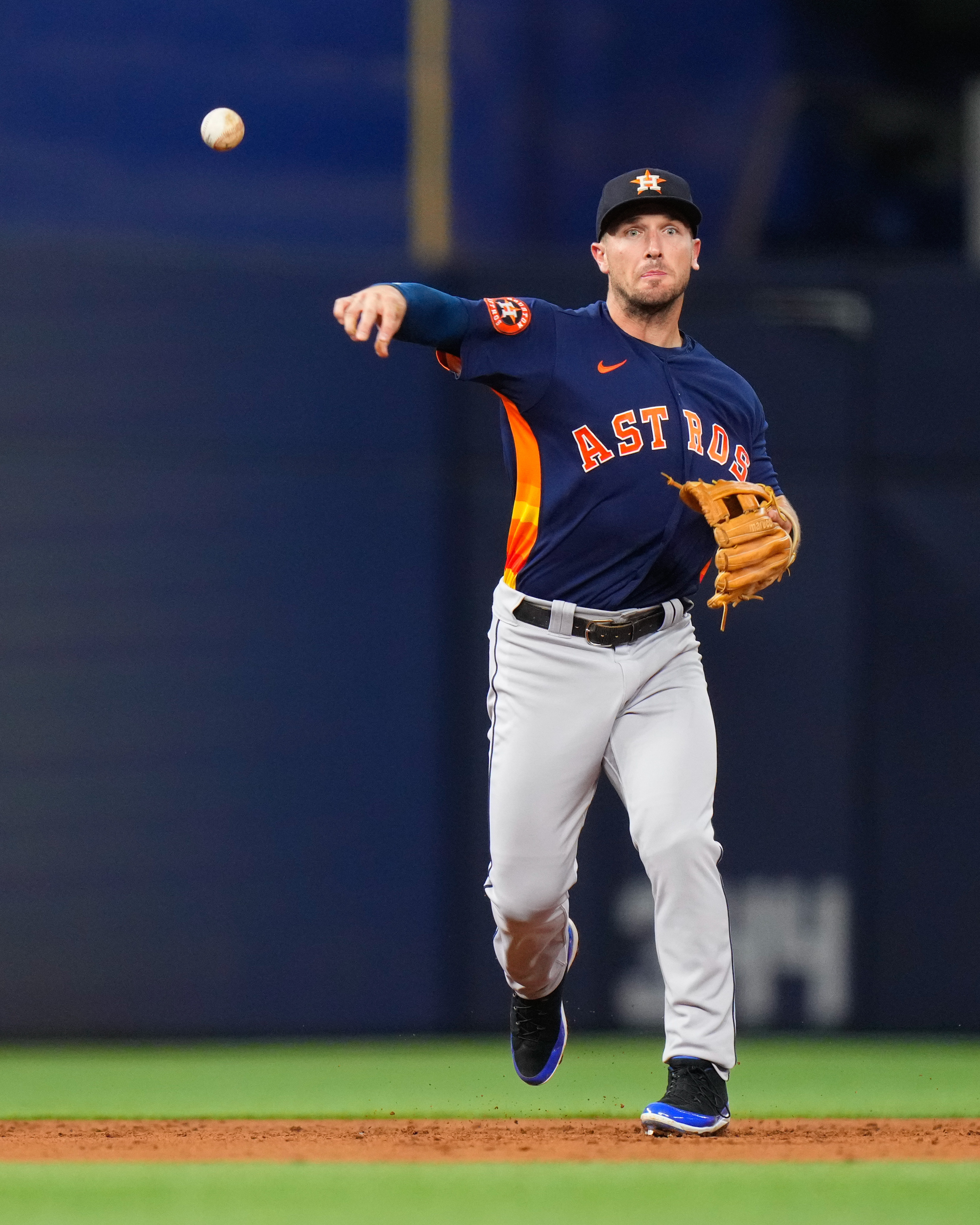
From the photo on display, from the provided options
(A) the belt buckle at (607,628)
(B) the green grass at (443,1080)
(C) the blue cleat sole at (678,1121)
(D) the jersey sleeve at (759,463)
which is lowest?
(B) the green grass at (443,1080)

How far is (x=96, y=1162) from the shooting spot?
11.4ft

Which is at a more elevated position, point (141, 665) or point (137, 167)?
point (137, 167)

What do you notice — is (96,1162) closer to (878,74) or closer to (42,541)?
(42,541)

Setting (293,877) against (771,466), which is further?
(293,877)

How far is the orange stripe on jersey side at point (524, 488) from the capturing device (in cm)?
391

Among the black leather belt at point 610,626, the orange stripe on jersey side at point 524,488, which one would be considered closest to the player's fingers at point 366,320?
the orange stripe on jersey side at point 524,488

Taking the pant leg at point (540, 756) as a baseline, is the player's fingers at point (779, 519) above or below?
above

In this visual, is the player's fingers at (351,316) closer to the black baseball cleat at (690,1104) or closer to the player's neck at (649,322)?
the player's neck at (649,322)

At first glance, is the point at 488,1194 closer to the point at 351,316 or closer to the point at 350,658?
the point at 351,316

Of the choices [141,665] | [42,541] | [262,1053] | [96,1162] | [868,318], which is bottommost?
[262,1053]

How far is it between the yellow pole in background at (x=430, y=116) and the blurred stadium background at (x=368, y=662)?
434mm

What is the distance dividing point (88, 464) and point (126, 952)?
1.62 meters

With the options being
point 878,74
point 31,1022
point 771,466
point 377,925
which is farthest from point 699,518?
point 878,74

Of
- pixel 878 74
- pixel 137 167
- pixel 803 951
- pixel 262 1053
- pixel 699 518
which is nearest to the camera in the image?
pixel 699 518
